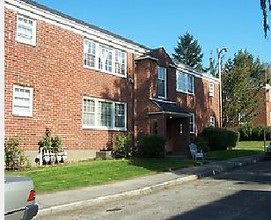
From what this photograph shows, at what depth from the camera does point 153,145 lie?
→ 22328 mm

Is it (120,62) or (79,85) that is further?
(120,62)

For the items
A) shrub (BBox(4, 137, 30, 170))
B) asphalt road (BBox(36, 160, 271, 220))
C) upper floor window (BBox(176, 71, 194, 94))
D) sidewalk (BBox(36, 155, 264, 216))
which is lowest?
asphalt road (BBox(36, 160, 271, 220))

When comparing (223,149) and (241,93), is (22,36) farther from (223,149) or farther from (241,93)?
(241,93)

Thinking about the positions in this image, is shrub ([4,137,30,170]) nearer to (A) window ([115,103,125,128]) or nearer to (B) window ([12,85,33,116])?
(B) window ([12,85,33,116])

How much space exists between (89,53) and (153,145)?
6.13m

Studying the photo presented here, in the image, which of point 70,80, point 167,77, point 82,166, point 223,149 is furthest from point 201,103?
point 82,166

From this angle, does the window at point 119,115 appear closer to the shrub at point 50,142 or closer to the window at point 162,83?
the window at point 162,83

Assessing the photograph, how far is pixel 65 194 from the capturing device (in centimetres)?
1170

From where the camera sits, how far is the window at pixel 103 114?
2130 centimetres

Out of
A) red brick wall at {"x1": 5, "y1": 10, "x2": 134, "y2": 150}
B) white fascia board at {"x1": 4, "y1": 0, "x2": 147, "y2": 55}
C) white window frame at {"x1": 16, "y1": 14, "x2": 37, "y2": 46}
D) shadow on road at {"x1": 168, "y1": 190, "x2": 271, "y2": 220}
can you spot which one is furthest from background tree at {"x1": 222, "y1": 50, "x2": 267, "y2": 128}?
shadow on road at {"x1": 168, "y1": 190, "x2": 271, "y2": 220}

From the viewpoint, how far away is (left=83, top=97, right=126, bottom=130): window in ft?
69.9

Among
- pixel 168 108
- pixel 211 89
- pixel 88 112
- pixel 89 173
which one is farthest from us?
pixel 211 89

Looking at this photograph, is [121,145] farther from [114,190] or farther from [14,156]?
[114,190]

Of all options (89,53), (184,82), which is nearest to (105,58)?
(89,53)
